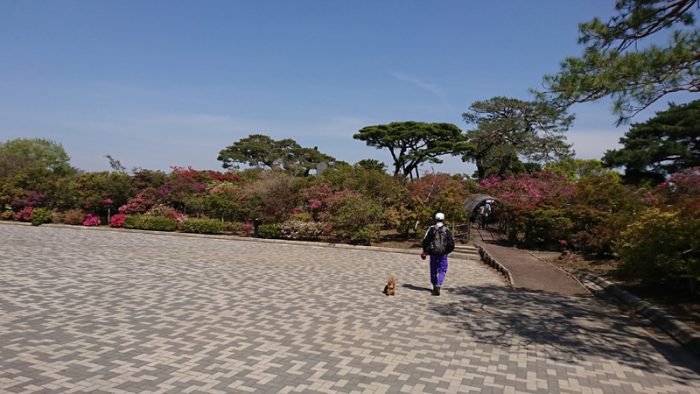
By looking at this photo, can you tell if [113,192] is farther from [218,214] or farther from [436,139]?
[436,139]

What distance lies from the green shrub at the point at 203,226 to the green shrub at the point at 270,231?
240 centimetres

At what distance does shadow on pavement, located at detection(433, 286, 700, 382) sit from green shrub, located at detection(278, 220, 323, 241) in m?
9.45

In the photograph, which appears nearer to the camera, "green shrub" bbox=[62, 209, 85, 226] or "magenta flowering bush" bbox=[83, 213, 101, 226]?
"magenta flowering bush" bbox=[83, 213, 101, 226]

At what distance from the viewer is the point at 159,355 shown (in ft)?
16.1

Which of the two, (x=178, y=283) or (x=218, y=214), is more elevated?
(x=218, y=214)

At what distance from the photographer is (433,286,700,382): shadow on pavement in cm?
531

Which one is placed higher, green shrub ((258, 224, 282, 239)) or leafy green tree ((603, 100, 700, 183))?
leafy green tree ((603, 100, 700, 183))

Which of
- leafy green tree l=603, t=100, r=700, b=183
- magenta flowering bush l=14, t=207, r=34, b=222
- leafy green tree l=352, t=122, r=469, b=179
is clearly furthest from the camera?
leafy green tree l=352, t=122, r=469, b=179

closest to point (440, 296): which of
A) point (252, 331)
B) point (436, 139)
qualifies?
point (252, 331)

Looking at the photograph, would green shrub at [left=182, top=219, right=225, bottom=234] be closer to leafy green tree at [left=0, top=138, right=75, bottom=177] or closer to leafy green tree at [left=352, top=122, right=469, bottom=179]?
leafy green tree at [left=352, top=122, right=469, bottom=179]

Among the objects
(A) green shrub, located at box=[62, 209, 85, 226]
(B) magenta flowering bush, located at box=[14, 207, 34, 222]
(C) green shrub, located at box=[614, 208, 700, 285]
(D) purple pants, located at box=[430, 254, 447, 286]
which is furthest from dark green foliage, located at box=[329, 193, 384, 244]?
(B) magenta flowering bush, located at box=[14, 207, 34, 222]

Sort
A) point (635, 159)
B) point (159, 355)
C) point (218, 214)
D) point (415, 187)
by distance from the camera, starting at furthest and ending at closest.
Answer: point (635, 159) → point (218, 214) → point (415, 187) → point (159, 355)

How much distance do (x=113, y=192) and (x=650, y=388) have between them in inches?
943

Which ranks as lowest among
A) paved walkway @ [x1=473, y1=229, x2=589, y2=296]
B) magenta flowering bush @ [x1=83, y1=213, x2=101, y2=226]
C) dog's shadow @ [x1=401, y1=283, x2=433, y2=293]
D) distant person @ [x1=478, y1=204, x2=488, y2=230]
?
dog's shadow @ [x1=401, y1=283, x2=433, y2=293]
